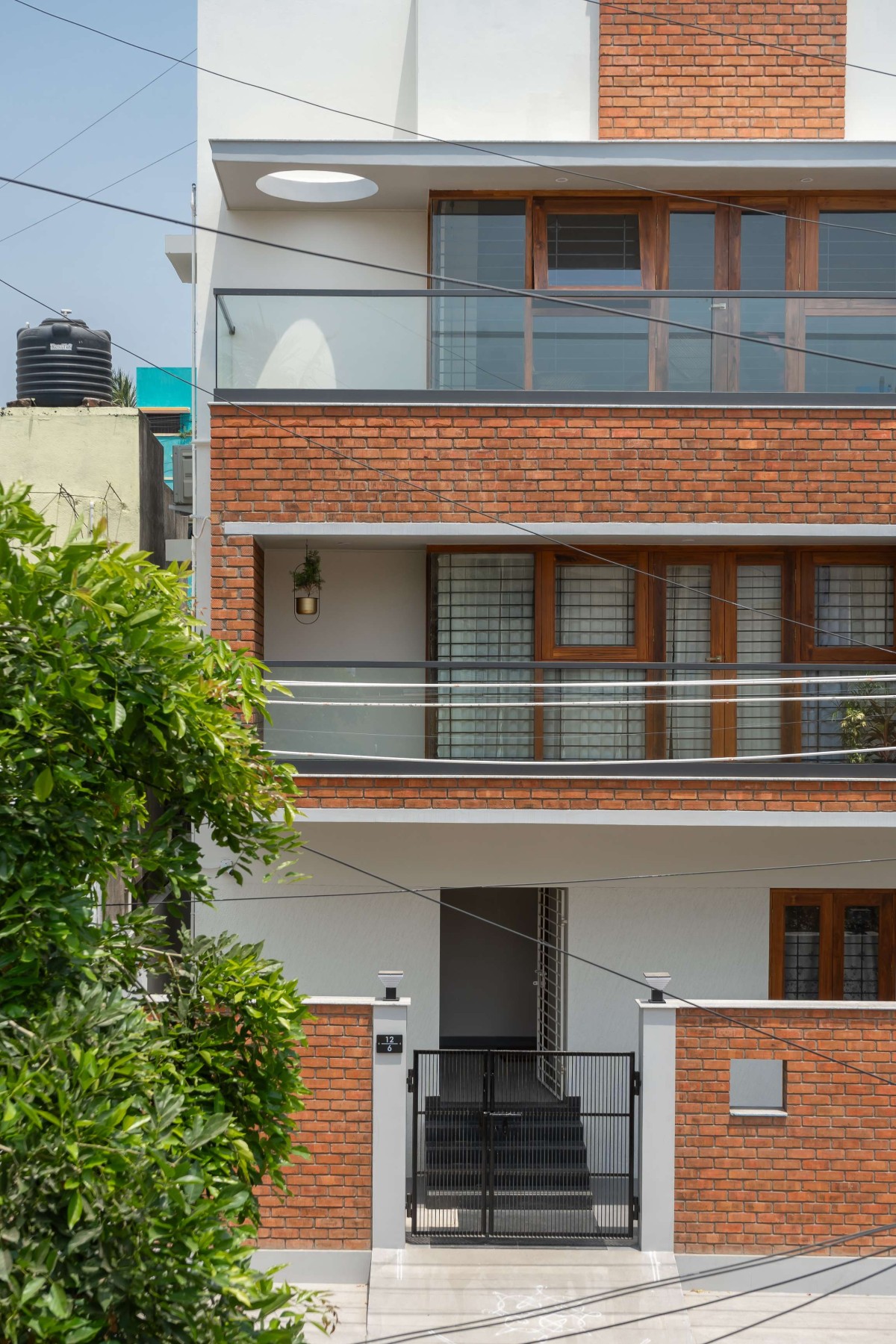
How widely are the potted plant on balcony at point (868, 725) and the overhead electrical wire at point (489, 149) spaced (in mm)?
4701

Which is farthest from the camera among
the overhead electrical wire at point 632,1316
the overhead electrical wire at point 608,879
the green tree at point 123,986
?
the overhead electrical wire at point 608,879

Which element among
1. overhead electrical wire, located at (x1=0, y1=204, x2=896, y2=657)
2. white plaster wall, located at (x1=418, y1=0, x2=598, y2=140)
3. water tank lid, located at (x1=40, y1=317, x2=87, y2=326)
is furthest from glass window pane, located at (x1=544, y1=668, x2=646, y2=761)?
water tank lid, located at (x1=40, y1=317, x2=87, y2=326)

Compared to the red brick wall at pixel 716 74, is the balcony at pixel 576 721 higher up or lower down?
lower down

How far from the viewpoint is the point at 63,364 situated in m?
14.2

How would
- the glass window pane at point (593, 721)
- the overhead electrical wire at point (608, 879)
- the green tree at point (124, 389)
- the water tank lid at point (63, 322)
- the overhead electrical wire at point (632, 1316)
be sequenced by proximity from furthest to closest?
the green tree at point (124, 389)
the water tank lid at point (63, 322)
the overhead electrical wire at point (608, 879)
the glass window pane at point (593, 721)
the overhead electrical wire at point (632, 1316)

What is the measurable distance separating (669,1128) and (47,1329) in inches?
267

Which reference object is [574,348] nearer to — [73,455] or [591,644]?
[591,644]

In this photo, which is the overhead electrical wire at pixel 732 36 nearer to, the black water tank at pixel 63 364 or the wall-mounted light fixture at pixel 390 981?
the black water tank at pixel 63 364

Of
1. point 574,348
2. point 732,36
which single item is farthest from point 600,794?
point 732,36

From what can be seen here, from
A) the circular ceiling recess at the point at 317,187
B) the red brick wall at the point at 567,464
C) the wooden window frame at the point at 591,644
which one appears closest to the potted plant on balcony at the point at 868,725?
the red brick wall at the point at 567,464

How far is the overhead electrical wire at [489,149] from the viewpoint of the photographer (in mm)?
10820

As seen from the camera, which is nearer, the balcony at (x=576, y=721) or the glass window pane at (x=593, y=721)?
the balcony at (x=576, y=721)

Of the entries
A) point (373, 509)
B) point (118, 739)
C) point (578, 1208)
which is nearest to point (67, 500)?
point (373, 509)

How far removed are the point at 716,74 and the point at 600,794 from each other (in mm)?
7034
